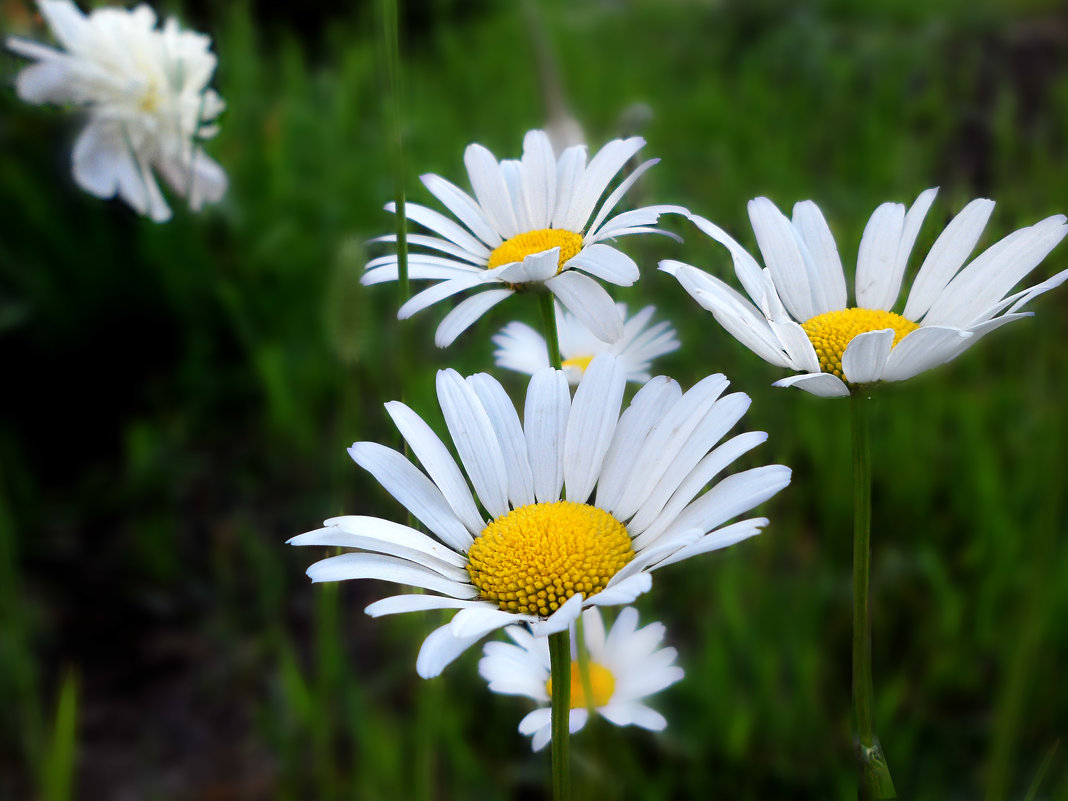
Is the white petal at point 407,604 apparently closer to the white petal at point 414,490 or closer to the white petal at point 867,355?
the white petal at point 414,490

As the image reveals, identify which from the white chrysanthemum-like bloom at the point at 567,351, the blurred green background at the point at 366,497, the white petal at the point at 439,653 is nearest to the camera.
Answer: the white petal at the point at 439,653

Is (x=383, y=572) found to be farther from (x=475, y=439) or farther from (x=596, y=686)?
(x=596, y=686)

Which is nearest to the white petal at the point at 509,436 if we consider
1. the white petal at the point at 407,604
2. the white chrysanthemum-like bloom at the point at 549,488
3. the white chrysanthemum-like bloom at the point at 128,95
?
the white chrysanthemum-like bloom at the point at 549,488

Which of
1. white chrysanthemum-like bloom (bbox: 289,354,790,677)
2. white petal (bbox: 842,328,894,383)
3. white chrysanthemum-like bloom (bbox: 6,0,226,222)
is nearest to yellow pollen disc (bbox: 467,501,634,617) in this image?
white chrysanthemum-like bloom (bbox: 289,354,790,677)

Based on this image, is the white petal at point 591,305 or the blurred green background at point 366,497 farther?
the blurred green background at point 366,497

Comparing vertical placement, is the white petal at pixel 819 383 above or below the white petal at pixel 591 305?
below
